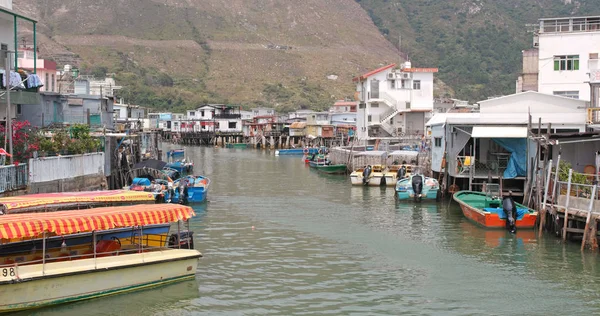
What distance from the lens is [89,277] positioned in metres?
19.7

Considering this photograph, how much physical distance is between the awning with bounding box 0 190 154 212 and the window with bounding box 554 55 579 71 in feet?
102

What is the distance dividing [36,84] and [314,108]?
401ft

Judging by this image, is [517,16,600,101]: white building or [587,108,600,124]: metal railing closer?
[587,108,600,124]: metal railing

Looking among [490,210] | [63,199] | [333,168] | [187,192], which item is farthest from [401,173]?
[63,199]

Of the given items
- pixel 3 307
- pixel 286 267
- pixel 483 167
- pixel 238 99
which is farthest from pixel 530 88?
pixel 238 99

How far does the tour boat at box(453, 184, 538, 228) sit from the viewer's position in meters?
30.5

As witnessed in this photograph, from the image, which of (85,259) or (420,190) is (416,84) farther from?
(85,259)

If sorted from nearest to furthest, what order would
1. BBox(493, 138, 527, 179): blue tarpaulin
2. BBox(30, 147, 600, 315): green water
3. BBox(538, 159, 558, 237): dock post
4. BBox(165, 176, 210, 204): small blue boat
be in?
BBox(30, 147, 600, 315): green water → BBox(538, 159, 558, 237): dock post → BBox(493, 138, 527, 179): blue tarpaulin → BBox(165, 176, 210, 204): small blue boat

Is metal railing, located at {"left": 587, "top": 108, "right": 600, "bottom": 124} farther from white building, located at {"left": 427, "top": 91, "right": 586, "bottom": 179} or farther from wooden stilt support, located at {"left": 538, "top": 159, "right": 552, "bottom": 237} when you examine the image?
wooden stilt support, located at {"left": 538, "top": 159, "right": 552, "bottom": 237}

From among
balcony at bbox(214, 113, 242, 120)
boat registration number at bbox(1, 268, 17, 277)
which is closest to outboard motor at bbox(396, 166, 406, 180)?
boat registration number at bbox(1, 268, 17, 277)

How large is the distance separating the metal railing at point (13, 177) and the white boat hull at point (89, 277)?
29.8 feet

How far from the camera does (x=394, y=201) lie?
140ft

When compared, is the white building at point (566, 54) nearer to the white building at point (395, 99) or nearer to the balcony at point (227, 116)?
the white building at point (395, 99)

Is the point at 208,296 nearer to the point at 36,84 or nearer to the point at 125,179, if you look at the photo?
the point at 36,84
